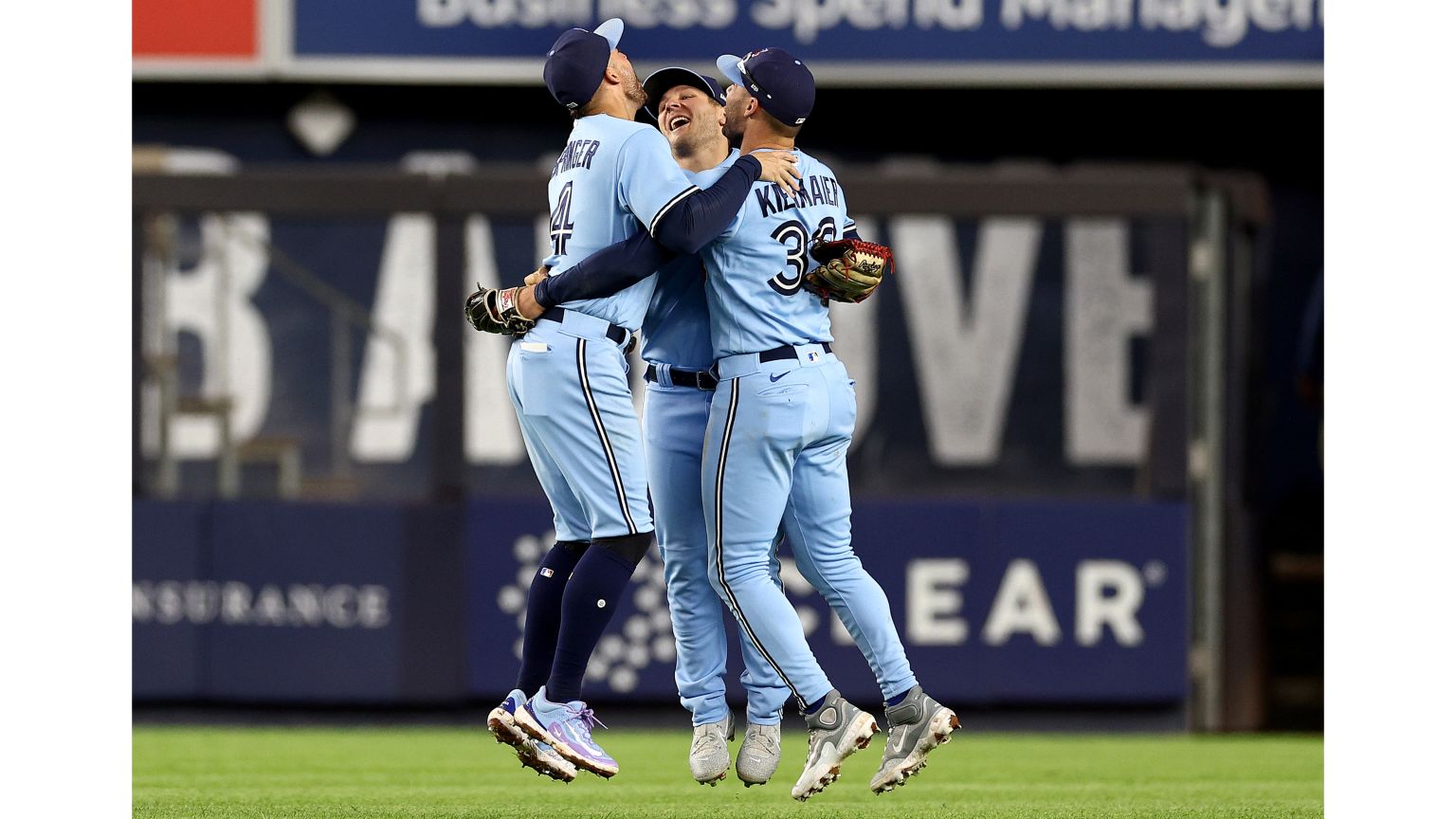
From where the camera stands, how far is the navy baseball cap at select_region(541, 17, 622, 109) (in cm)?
398

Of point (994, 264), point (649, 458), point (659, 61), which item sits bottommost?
point (649, 458)

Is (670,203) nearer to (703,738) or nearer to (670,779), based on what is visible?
(703,738)

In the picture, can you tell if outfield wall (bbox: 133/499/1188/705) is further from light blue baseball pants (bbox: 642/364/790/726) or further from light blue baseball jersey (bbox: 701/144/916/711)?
light blue baseball jersey (bbox: 701/144/916/711)

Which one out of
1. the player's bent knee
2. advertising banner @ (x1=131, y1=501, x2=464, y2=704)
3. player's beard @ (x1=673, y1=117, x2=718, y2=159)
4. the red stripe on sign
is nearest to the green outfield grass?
advertising banner @ (x1=131, y1=501, x2=464, y2=704)

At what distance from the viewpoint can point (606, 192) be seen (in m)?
4.00

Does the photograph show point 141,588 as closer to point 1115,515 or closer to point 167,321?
point 167,321

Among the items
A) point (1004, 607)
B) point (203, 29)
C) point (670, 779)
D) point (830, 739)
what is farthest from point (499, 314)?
point (203, 29)

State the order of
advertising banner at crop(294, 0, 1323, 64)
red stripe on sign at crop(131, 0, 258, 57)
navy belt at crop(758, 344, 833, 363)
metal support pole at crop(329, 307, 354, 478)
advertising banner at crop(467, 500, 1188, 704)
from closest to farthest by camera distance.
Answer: navy belt at crop(758, 344, 833, 363) → advertising banner at crop(467, 500, 1188, 704) → metal support pole at crop(329, 307, 354, 478) → advertising banner at crop(294, 0, 1323, 64) → red stripe on sign at crop(131, 0, 258, 57)

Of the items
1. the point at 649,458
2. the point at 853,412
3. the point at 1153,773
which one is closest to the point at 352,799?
the point at 649,458

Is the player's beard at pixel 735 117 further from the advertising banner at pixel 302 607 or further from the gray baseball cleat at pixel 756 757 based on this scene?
the advertising banner at pixel 302 607

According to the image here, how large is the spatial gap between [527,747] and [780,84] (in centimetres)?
146

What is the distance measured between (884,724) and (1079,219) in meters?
2.07

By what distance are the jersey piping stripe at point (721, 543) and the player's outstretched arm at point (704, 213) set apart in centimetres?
34

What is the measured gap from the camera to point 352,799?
4.81 m
